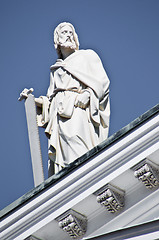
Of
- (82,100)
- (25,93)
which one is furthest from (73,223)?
(25,93)

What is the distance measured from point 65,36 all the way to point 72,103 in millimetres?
1664

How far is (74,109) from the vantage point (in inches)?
579

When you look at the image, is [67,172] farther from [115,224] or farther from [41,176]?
[41,176]

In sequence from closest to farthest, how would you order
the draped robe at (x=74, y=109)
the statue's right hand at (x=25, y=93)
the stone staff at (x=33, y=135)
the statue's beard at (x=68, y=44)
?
the draped robe at (x=74, y=109) < the stone staff at (x=33, y=135) < the statue's right hand at (x=25, y=93) < the statue's beard at (x=68, y=44)

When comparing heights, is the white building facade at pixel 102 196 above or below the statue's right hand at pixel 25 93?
below

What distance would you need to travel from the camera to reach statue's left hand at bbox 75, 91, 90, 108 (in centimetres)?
1477

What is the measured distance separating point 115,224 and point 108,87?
4812 mm

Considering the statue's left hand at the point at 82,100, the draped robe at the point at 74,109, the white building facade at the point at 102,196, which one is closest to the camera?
the white building facade at the point at 102,196

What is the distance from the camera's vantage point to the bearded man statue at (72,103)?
1443cm

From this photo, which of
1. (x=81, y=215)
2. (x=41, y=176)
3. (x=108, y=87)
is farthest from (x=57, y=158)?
(x=81, y=215)

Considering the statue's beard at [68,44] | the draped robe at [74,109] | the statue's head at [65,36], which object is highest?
the statue's head at [65,36]

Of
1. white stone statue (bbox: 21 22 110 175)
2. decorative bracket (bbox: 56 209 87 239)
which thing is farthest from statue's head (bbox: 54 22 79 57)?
decorative bracket (bbox: 56 209 87 239)

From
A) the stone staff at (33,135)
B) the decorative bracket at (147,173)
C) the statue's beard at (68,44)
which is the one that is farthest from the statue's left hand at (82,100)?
the decorative bracket at (147,173)

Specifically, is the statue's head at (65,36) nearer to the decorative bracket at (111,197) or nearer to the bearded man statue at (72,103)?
the bearded man statue at (72,103)
